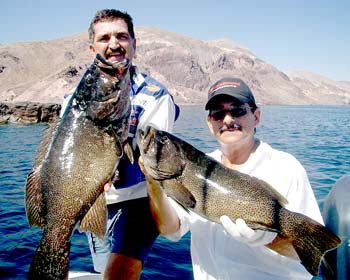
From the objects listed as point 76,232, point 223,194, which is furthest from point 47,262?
point 76,232

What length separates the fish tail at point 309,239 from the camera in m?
2.96

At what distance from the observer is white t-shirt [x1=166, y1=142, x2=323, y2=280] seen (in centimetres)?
348

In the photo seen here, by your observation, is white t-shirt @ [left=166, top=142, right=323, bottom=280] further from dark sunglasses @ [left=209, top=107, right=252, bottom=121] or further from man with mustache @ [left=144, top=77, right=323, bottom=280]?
dark sunglasses @ [left=209, top=107, right=252, bottom=121]

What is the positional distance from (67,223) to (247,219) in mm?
1516

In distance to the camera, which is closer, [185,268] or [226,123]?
[226,123]

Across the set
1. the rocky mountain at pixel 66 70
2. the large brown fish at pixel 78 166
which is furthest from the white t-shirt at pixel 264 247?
the rocky mountain at pixel 66 70

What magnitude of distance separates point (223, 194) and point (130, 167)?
4.27 ft

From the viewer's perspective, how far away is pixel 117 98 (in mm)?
3225

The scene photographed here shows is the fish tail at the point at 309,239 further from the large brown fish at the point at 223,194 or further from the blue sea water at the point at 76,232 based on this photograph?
the blue sea water at the point at 76,232

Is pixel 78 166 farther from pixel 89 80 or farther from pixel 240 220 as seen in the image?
pixel 240 220

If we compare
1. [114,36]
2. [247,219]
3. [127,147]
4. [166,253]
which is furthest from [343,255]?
[166,253]

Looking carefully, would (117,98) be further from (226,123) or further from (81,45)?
(81,45)

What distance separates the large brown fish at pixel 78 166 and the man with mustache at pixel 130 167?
720 millimetres

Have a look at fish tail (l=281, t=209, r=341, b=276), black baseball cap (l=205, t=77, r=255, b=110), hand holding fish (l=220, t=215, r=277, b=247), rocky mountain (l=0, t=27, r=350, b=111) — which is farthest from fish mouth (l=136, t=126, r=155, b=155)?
rocky mountain (l=0, t=27, r=350, b=111)
